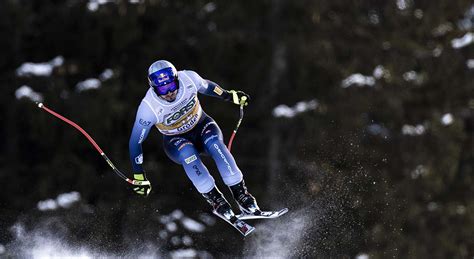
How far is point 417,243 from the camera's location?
22906 mm

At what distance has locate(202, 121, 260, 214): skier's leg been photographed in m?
12.5

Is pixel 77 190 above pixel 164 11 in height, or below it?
below

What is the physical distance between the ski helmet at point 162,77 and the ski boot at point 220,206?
122 centimetres

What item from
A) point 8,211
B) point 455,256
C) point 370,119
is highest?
point 8,211

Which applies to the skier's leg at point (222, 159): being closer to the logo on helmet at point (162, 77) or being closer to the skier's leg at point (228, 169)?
the skier's leg at point (228, 169)

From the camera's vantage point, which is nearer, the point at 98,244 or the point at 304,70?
the point at 98,244

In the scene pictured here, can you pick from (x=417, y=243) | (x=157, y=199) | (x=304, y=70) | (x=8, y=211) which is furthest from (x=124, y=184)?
(x=417, y=243)

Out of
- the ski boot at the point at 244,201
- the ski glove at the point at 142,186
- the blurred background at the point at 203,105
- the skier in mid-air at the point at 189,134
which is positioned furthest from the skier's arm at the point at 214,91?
the blurred background at the point at 203,105

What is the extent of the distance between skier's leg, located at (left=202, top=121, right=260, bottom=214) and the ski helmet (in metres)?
0.80

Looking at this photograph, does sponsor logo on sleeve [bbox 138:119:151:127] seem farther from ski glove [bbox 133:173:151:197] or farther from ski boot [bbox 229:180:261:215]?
ski boot [bbox 229:180:261:215]

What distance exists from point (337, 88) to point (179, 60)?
279 centimetres

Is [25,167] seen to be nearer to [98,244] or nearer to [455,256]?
[98,244]

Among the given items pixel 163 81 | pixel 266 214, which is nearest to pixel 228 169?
pixel 266 214

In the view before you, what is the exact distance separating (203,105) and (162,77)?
8330 mm
